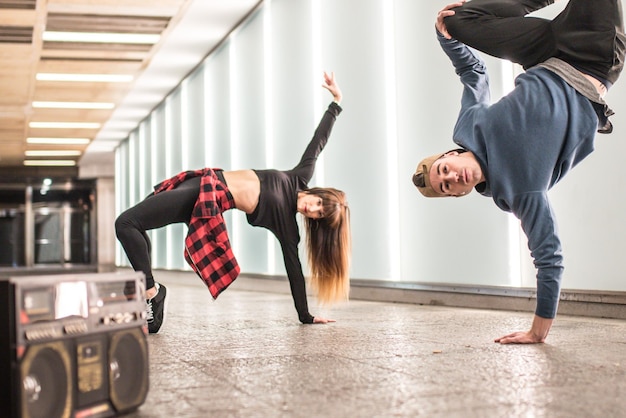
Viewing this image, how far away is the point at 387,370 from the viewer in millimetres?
2541

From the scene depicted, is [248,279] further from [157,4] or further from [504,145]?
[504,145]

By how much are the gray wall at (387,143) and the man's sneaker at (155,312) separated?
7.52ft

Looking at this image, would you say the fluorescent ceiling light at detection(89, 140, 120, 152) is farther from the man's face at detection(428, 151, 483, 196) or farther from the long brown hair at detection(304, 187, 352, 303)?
the man's face at detection(428, 151, 483, 196)

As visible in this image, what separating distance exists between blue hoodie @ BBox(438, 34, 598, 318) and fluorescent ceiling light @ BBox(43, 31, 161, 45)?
285 inches

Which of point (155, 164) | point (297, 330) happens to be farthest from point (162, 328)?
point (155, 164)

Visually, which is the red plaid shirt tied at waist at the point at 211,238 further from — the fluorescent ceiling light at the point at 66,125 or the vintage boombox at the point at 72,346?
the fluorescent ceiling light at the point at 66,125

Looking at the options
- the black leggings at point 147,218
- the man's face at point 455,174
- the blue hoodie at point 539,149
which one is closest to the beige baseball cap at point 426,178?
the man's face at point 455,174

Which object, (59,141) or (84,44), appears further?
(59,141)

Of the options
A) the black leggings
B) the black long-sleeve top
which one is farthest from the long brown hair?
the black leggings

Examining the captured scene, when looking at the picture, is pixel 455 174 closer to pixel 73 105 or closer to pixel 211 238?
pixel 211 238

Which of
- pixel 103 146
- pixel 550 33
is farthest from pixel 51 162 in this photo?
pixel 550 33

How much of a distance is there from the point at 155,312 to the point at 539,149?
216 centimetres

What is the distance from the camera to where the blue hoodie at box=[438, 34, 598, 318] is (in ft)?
9.51

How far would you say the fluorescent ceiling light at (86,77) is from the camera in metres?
11.4
